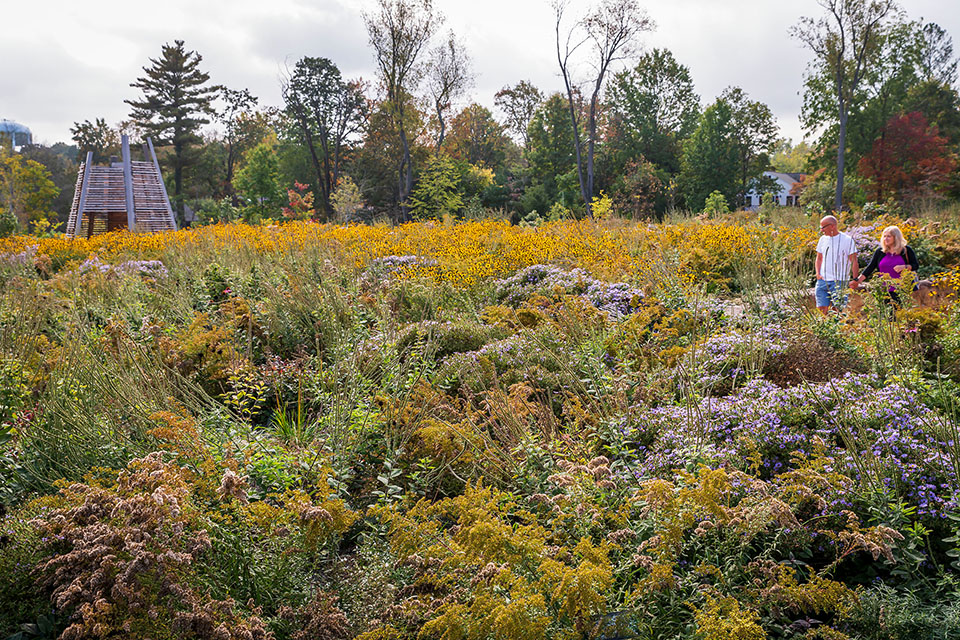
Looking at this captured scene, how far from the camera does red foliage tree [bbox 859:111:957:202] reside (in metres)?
25.5

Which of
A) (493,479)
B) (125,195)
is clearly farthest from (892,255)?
(125,195)

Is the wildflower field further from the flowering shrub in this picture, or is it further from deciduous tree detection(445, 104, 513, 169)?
deciduous tree detection(445, 104, 513, 169)

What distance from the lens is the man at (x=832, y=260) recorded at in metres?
6.61

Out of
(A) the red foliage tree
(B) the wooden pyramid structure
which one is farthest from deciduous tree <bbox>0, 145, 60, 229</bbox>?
(A) the red foliage tree

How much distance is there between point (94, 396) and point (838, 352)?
182 inches

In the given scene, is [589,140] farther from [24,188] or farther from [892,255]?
[24,188]

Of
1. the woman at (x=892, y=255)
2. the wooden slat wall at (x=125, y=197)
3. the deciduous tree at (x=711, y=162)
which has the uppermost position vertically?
the deciduous tree at (x=711, y=162)

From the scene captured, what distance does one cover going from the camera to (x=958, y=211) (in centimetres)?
1594

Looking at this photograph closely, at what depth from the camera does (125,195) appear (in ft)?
62.0

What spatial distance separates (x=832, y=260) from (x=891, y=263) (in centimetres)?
56

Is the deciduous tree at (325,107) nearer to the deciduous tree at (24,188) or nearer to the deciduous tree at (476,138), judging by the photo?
the deciduous tree at (476,138)

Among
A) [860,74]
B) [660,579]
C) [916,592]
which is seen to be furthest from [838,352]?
[860,74]

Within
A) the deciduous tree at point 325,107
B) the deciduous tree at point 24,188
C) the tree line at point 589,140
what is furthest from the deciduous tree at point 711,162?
the deciduous tree at point 24,188

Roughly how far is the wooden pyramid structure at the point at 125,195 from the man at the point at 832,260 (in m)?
17.5
